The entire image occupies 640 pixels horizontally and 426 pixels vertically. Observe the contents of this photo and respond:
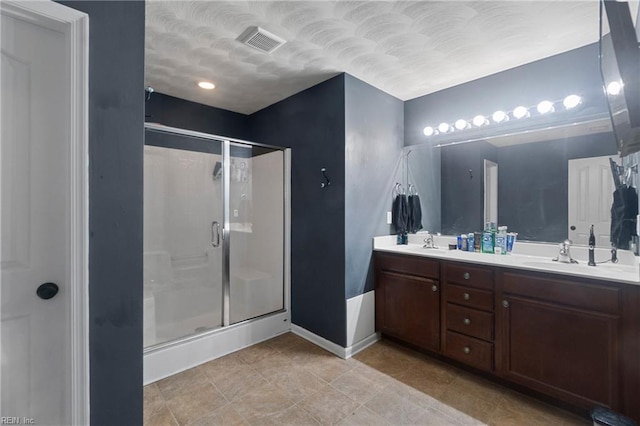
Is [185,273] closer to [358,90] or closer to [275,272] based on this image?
[275,272]

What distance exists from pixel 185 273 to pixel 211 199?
819 mm

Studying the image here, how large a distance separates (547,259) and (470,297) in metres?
0.67

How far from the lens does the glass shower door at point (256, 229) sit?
295 centimetres

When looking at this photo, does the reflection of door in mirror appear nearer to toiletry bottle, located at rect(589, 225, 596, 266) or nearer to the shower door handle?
toiletry bottle, located at rect(589, 225, 596, 266)

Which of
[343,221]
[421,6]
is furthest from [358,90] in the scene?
[343,221]

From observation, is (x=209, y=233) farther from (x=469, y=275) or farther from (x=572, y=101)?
(x=572, y=101)

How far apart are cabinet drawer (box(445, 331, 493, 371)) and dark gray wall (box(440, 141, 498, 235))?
3.27 ft

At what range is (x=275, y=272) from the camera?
3049 millimetres

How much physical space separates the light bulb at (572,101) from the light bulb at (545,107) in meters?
0.09

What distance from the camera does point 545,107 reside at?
7.09 ft

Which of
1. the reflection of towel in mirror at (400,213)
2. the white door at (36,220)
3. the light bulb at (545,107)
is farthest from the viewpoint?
the reflection of towel in mirror at (400,213)

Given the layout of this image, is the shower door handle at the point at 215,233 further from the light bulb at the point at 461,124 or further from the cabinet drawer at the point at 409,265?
the light bulb at the point at 461,124

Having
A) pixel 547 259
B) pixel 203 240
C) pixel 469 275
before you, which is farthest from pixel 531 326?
pixel 203 240

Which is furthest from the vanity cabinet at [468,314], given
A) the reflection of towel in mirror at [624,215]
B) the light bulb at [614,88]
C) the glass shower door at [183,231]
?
the glass shower door at [183,231]
